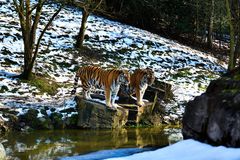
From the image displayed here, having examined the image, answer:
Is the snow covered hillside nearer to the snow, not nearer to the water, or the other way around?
the water

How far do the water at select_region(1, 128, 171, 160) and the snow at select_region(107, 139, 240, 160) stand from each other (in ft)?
5.22

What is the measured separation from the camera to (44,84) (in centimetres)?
1656

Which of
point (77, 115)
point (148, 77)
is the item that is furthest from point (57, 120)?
point (148, 77)

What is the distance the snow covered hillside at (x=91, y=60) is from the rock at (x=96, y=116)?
71cm

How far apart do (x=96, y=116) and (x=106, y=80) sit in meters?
1.15

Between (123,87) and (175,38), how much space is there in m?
14.3

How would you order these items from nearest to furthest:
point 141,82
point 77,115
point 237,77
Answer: point 237,77 → point 77,115 → point 141,82

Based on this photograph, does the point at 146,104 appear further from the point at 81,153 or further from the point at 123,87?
the point at 81,153

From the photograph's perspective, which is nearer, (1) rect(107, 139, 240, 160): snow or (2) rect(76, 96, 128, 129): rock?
(1) rect(107, 139, 240, 160): snow

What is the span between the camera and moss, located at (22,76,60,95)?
16.2 m

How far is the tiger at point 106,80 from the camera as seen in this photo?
1434 centimetres

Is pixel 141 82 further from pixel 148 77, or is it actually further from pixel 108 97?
pixel 108 97

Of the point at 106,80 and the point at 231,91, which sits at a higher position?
the point at 231,91

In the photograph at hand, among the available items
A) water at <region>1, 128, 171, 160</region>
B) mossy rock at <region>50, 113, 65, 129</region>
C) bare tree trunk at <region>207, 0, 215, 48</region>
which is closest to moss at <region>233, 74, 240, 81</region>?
water at <region>1, 128, 171, 160</region>
